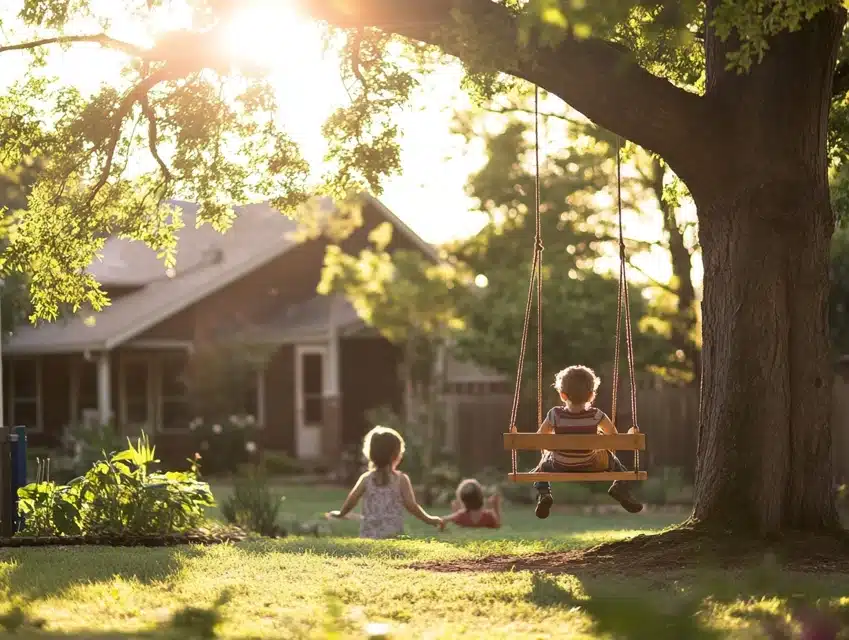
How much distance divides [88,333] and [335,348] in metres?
5.69

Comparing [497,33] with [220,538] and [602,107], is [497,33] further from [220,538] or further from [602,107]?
[220,538]

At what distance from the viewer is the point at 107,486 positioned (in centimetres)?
1323

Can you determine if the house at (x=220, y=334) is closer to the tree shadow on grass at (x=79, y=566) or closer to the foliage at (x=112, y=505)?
the foliage at (x=112, y=505)

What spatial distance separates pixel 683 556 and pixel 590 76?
3.37 metres

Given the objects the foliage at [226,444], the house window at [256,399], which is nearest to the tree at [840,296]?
the foliage at [226,444]

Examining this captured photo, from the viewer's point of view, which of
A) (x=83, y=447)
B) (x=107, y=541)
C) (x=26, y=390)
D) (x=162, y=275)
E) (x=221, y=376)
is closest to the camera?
(x=107, y=541)

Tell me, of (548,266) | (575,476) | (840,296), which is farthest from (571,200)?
(575,476)

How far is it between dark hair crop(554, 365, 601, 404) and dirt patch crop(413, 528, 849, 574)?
1744 millimetres

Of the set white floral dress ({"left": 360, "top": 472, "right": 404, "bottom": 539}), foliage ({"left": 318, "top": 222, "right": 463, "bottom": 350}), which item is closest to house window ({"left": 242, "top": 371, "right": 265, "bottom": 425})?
foliage ({"left": 318, "top": 222, "right": 463, "bottom": 350})

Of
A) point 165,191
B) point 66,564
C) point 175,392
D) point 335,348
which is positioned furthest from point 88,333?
point 66,564

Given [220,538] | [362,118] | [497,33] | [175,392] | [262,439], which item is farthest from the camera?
[175,392]

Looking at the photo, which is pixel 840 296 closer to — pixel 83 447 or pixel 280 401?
pixel 280 401

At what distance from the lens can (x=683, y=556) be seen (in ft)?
33.7

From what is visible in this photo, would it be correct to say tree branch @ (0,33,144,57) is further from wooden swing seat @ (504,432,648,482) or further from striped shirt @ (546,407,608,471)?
wooden swing seat @ (504,432,648,482)
